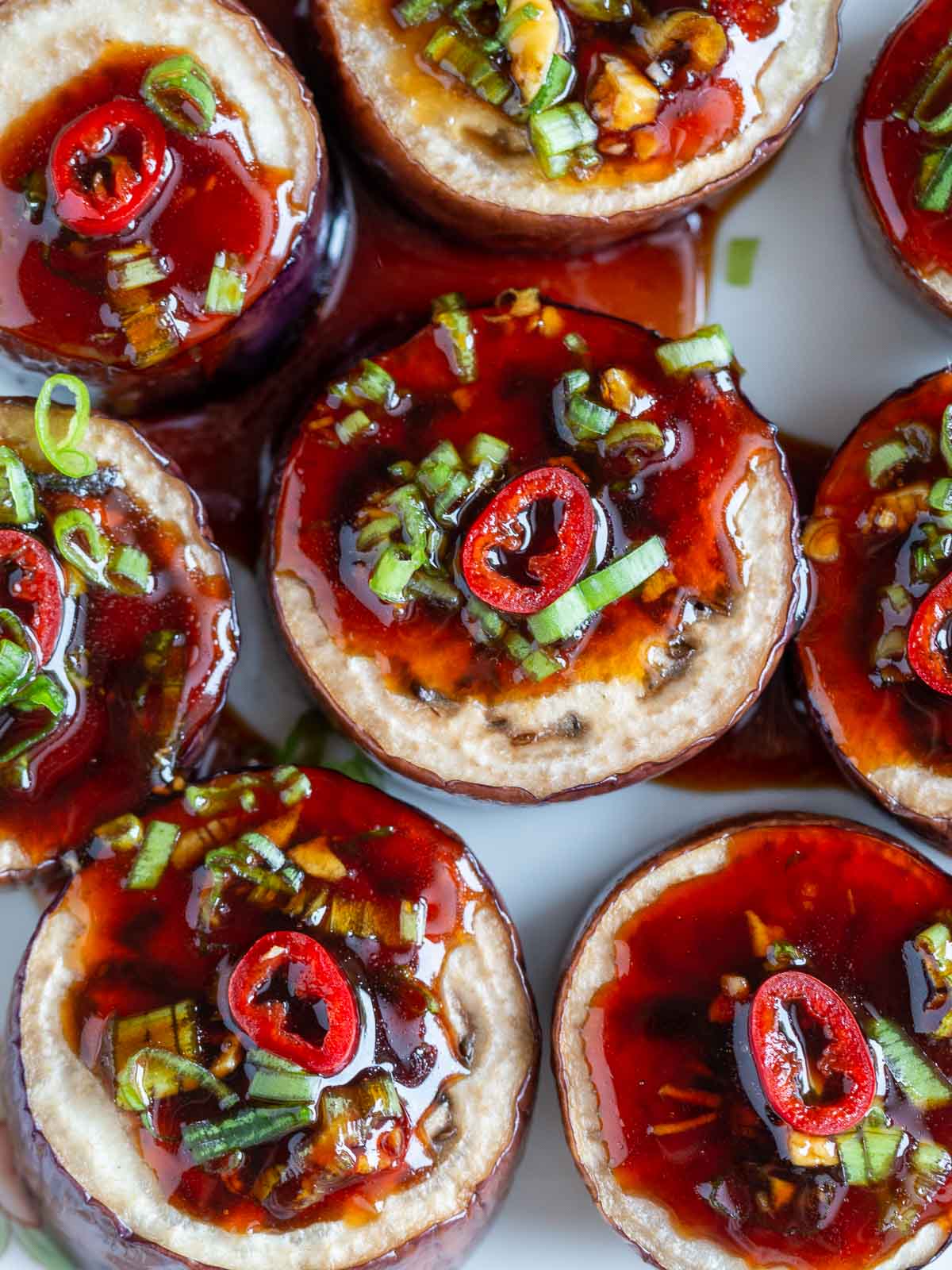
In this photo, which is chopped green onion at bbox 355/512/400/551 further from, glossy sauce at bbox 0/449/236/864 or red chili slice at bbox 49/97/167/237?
red chili slice at bbox 49/97/167/237

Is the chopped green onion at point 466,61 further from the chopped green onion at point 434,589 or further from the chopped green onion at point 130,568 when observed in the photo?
the chopped green onion at point 130,568

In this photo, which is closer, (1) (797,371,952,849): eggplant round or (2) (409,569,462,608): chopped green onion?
(2) (409,569,462,608): chopped green onion

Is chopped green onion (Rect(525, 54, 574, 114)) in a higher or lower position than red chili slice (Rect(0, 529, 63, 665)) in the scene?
higher

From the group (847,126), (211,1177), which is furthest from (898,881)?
(847,126)

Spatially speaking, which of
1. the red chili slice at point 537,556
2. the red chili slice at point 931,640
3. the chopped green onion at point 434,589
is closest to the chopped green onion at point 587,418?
the red chili slice at point 537,556

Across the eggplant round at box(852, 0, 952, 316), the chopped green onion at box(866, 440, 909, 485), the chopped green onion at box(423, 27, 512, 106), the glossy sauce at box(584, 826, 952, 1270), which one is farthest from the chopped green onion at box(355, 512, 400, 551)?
the eggplant round at box(852, 0, 952, 316)

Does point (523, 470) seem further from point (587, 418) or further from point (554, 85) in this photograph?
point (554, 85)
